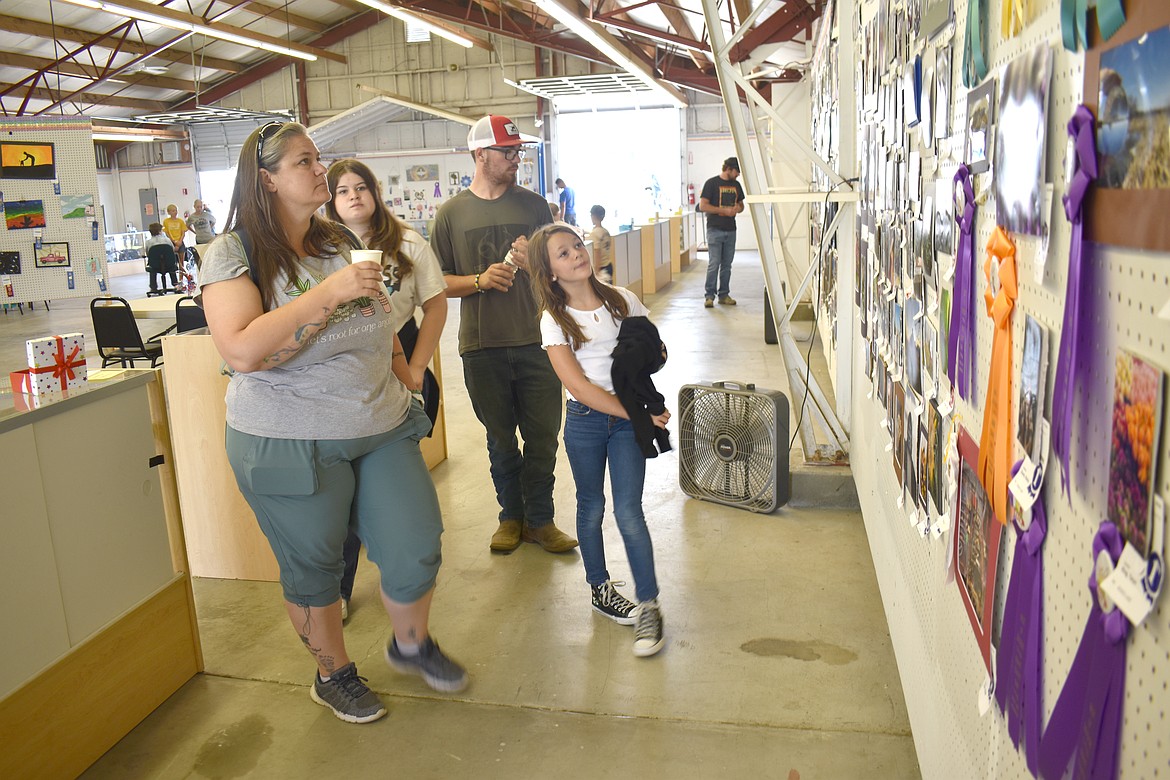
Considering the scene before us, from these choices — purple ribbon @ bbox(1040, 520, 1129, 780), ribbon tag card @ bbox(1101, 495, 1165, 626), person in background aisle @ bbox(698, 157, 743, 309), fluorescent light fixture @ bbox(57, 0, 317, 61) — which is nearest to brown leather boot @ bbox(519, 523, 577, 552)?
purple ribbon @ bbox(1040, 520, 1129, 780)

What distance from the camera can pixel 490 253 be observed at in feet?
11.9

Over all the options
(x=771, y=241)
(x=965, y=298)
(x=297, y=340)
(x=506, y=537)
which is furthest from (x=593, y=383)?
(x=771, y=241)

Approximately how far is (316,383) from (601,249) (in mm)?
1979

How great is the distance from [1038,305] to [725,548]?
280 centimetres

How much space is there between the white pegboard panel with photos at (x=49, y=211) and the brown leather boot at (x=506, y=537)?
9.54 meters

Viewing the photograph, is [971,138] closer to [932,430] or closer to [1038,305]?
[1038,305]

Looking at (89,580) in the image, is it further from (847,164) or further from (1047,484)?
(847,164)

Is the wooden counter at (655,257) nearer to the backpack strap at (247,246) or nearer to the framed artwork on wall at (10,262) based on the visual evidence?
the framed artwork on wall at (10,262)

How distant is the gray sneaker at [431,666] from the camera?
2705 millimetres

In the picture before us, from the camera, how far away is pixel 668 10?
10594mm

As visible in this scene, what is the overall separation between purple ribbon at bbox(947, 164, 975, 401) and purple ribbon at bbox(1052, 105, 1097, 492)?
49 cm

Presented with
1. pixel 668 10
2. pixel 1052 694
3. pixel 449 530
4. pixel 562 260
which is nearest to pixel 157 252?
pixel 668 10

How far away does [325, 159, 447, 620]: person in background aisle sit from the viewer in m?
2.94

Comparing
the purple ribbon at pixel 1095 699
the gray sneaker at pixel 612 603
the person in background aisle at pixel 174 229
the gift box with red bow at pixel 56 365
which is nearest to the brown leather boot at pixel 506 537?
the gray sneaker at pixel 612 603
